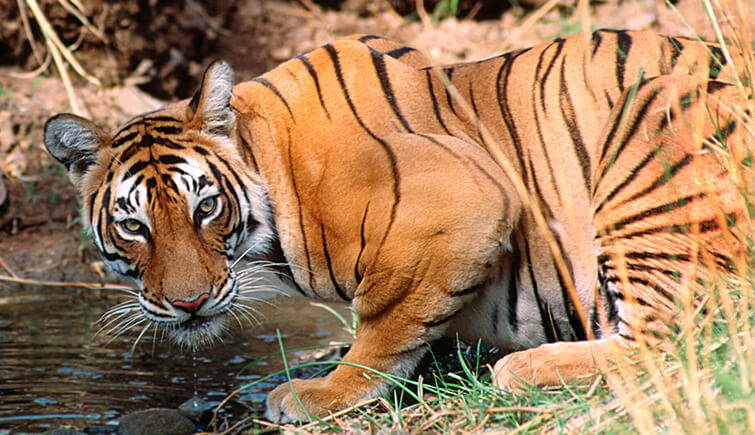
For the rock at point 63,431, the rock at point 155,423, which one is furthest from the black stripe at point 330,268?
the rock at point 63,431

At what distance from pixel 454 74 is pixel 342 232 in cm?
90

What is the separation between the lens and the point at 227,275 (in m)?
3.16

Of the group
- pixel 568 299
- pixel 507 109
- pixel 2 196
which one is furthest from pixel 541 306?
pixel 2 196

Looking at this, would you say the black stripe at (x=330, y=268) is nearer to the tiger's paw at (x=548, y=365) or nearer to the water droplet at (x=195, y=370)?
the tiger's paw at (x=548, y=365)

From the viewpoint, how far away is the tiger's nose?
3029 millimetres

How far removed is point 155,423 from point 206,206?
0.85m

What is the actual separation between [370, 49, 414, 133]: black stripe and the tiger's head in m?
0.58

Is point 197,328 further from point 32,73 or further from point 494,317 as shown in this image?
point 32,73

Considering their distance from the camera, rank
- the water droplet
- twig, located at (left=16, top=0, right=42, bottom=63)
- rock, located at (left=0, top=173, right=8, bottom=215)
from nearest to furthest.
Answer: the water droplet, rock, located at (left=0, top=173, right=8, bottom=215), twig, located at (left=16, top=0, right=42, bottom=63)

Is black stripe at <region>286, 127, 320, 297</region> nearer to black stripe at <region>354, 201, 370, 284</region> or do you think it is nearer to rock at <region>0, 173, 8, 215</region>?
black stripe at <region>354, 201, 370, 284</region>

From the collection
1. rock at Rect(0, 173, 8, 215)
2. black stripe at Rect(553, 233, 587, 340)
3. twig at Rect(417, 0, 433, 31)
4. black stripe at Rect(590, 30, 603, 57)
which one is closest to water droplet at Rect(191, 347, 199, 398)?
black stripe at Rect(553, 233, 587, 340)

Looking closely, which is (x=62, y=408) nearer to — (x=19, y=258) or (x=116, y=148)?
(x=116, y=148)

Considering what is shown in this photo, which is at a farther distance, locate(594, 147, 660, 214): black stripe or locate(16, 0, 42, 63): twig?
locate(16, 0, 42, 63): twig

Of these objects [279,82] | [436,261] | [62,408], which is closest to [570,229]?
[436,261]
